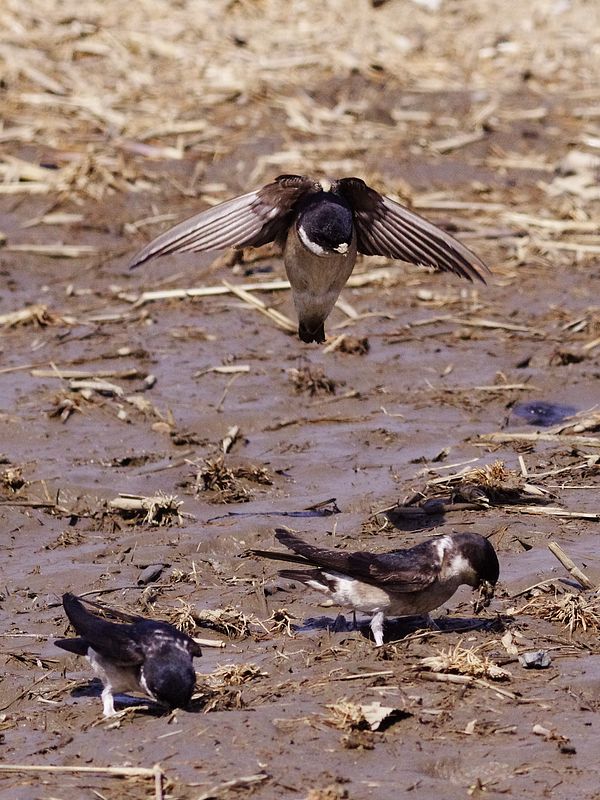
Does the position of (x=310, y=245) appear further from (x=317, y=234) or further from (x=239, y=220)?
(x=239, y=220)

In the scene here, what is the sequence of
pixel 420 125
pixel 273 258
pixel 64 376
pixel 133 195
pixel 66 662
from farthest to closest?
1. pixel 420 125
2. pixel 133 195
3. pixel 273 258
4. pixel 64 376
5. pixel 66 662

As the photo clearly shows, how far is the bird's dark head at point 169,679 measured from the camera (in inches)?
231

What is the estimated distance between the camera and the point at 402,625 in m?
6.89

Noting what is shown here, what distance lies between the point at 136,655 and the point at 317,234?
2.85 m

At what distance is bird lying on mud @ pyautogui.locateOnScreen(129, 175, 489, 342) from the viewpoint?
8.06m

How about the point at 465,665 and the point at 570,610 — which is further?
the point at 570,610

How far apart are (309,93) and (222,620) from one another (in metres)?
10.4

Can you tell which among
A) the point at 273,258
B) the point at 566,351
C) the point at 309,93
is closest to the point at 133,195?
the point at 273,258

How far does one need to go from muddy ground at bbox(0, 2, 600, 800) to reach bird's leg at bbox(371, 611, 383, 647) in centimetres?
7

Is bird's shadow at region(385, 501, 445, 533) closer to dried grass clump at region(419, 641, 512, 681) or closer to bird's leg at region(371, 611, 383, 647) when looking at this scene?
bird's leg at region(371, 611, 383, 647)

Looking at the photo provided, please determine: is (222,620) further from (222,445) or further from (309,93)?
(309,93)

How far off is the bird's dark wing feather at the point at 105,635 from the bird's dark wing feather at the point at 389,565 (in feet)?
3.09

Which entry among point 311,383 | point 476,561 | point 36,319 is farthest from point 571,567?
point 36,319

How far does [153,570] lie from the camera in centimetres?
759
